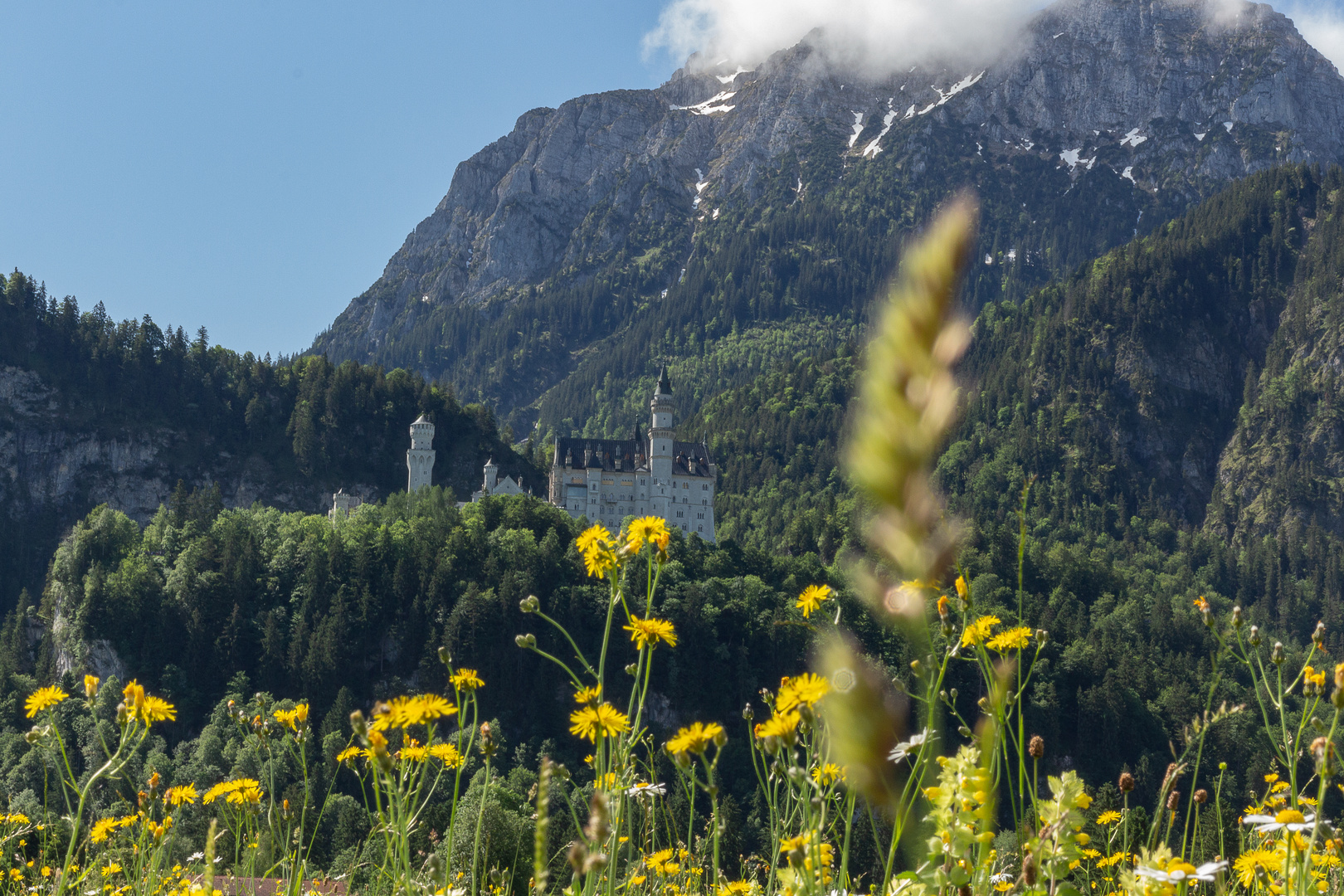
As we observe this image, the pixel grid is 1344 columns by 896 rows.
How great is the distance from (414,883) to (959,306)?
3.57m

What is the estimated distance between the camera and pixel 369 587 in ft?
324

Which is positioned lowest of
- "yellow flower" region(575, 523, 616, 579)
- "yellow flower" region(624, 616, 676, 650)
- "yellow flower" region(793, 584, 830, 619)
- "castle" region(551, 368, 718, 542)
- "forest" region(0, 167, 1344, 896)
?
"forest" region(0, 167, 1344, 896)

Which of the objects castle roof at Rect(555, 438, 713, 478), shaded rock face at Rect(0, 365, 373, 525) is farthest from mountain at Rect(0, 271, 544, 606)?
castle roof at Rect(555, 438, 713, 478)

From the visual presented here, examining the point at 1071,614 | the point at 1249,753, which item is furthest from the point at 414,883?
the point at 1071,614

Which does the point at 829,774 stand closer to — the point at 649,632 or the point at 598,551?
the point at 649,632

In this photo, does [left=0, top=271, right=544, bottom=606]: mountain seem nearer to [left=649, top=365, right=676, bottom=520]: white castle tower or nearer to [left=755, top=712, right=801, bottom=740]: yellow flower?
[left=649, top=365, right=676, bottom=520]: white castle tower

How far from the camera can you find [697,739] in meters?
3.60

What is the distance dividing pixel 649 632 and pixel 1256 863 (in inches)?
107

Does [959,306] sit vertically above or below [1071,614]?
above

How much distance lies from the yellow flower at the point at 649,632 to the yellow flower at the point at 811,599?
1.51 feet

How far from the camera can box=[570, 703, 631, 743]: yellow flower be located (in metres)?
3.43

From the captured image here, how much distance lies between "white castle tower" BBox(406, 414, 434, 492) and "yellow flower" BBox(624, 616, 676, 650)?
122049 millimetres

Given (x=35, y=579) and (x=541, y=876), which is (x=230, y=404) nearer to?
(x=35, y=579)

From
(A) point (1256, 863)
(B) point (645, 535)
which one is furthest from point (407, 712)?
(A) point (1256, 863)
